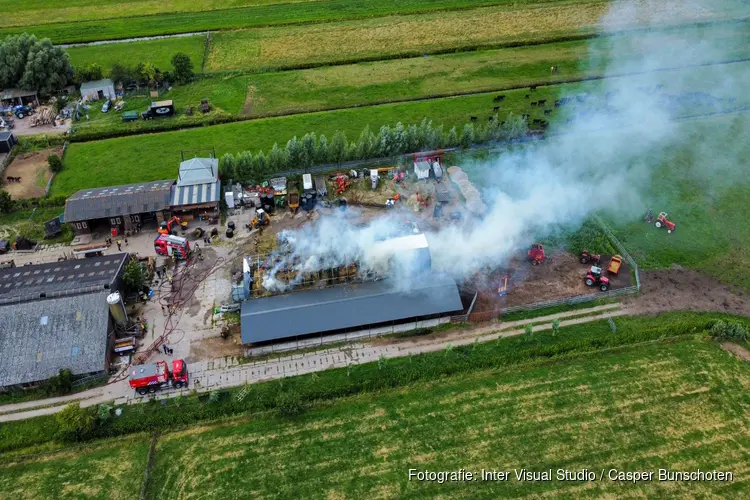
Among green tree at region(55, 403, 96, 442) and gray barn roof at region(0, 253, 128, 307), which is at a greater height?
gray barn roof at region(0, 253, 128, 307)

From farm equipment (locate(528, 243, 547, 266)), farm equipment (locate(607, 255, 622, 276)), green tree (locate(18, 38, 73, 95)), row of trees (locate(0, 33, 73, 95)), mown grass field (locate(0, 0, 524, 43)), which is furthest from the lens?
mown grass field (locate(0, 0, 524, 43))

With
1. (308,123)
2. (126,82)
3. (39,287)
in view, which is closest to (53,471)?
(39,287)

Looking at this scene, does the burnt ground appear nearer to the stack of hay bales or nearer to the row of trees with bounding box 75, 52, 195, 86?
the stack of hay bales

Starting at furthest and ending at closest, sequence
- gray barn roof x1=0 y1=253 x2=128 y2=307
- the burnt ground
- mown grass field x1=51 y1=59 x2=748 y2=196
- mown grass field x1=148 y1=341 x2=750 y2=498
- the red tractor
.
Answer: mown grass field x1=51 y1=59 x2=748 y2=196 → the red tractor → the burnt ground → gray barn roof x1=0 y1=253 x2=128 y2=307 → mown grass field x1=148 y1=341 x2=750 y2=498

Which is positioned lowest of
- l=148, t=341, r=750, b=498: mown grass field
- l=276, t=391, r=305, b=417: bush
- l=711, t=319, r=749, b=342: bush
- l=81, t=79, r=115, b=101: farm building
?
l=148, t=341, r=750, b=498: mown grass field

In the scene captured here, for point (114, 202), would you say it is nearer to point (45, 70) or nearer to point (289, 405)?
point (289, 405)

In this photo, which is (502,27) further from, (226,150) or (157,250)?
(157,250)

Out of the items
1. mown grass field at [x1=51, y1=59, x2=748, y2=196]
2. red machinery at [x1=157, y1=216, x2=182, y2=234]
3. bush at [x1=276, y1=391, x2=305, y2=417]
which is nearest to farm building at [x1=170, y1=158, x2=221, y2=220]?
red machinery at [x1=157, y1=216, x2=182, y2=234]

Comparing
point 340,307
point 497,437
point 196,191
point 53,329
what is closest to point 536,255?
point 340,307
